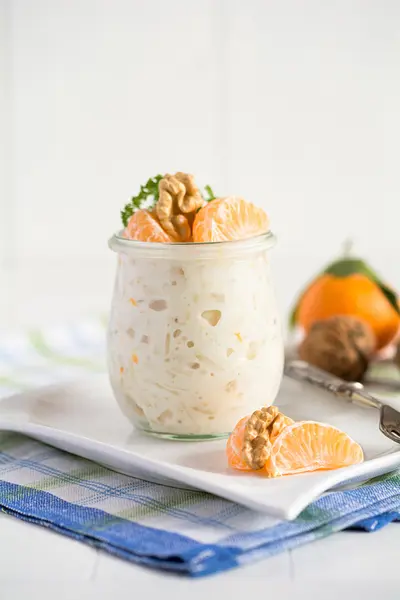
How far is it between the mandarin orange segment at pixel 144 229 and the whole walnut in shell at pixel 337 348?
61cm

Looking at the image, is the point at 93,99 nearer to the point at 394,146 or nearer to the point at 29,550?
the point at 394,146

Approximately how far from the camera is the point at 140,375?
1305 mm

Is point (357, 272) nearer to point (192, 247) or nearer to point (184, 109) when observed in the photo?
point (192, 247)

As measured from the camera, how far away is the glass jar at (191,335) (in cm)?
128

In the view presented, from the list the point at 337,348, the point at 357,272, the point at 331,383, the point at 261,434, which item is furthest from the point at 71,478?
the point at 357,272

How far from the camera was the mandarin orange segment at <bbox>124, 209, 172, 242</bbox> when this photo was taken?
4.21 feet

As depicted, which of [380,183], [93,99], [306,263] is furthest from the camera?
[380,183]

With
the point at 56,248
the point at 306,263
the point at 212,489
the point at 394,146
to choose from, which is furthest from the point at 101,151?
the point at 212,489

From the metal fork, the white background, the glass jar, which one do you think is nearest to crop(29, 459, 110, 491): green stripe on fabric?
the glass jar

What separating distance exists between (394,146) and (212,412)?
3310 mm

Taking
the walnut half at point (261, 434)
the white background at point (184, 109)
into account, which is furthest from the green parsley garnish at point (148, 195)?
the white background at point (184, 109)

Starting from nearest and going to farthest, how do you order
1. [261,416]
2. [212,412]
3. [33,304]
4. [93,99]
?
[261,416], [212,412], [33,304], [93,99]

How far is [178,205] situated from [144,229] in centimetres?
6

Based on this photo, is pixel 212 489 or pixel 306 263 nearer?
pixel 212 489
